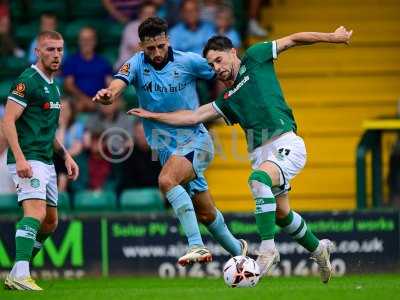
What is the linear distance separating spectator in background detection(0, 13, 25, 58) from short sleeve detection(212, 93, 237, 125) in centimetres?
682

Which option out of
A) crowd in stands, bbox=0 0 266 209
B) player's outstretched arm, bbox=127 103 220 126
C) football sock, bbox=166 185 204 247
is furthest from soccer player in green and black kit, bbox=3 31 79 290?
crowd in stands, bbox=0 0 266 209

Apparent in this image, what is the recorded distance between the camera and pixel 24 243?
33.8 feet

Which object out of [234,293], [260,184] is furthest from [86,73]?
[234,293]

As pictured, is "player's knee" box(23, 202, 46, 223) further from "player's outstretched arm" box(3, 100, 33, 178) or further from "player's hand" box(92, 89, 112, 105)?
"player's hand" box(92, 89, 112, 105)

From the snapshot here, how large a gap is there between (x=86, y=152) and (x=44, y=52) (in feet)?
14.8

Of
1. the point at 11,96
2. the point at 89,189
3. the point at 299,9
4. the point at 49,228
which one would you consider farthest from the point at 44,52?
the point at 299,9

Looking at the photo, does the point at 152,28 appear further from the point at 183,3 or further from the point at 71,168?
the point at 183,3

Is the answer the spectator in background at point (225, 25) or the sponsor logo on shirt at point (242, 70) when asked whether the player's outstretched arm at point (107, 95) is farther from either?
the spectator in background at point (225, 25)

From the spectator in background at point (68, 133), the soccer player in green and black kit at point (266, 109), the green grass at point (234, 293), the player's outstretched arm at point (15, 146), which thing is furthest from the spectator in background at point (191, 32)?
the player's outstretched arm at point (15, 146)

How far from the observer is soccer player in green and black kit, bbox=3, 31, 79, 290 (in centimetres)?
1027

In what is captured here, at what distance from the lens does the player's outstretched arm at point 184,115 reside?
1055cm

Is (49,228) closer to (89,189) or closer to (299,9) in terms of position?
(89,189)

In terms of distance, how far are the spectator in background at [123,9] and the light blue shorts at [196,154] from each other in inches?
228

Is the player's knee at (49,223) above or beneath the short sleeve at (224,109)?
beneath
